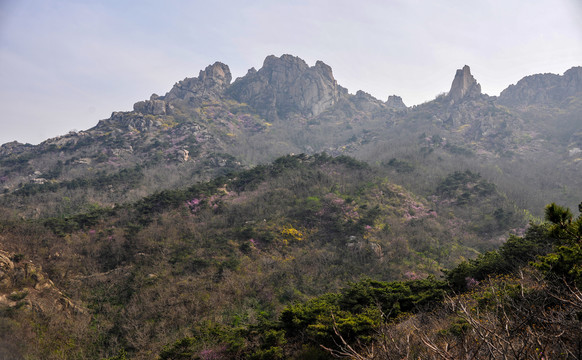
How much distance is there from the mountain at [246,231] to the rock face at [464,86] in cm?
1170

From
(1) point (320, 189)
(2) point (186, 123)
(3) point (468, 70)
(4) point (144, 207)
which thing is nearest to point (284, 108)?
(2) point (186, 123)

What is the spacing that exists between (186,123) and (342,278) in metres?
56.1

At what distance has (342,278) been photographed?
18.9 m

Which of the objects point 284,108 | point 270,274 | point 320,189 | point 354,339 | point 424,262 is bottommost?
point 424,262

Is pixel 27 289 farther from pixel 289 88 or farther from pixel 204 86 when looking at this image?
pixel 289 88

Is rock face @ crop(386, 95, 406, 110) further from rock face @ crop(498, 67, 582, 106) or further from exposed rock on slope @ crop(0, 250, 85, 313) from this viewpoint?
exposed rock on slope @ crop(0, 250, 85, 313)

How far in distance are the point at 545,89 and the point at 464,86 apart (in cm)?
3211

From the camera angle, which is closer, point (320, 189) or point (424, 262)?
point (424, 262)

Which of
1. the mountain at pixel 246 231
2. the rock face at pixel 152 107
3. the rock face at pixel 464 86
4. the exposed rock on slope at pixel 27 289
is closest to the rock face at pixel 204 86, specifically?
the rock face at pixel 152 107

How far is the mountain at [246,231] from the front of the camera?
36.4ft

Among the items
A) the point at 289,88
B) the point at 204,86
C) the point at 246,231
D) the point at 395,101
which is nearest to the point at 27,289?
the point at 246,231

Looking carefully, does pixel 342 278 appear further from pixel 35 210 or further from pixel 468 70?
pixel 468 70

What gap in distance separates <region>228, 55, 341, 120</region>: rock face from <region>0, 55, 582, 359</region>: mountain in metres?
36.4

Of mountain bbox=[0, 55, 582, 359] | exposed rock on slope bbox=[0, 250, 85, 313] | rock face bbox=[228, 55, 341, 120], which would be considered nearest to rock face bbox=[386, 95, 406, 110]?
rock face bbox=[228, 55, 341, 120]
